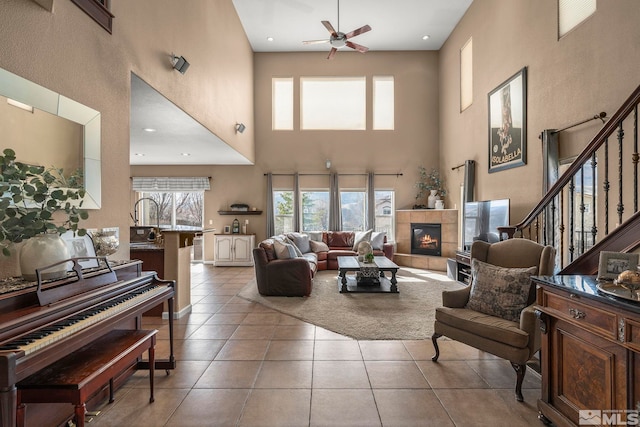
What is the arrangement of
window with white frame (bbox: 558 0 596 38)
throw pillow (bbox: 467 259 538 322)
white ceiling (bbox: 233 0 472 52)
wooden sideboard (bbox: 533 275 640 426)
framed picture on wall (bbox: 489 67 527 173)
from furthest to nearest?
Answer: white ceiling (bbox: 233 0 472 52)
framed picture on wall (bbox: 489 67 527 173)
window with white frame (bbox: 558 0 596 38)
throw pillow (bbox: 467 259 538 322)
wooden sideboard (bbox: 533 275 640 426)

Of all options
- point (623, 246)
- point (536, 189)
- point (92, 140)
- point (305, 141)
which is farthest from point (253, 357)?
point (305, 141)

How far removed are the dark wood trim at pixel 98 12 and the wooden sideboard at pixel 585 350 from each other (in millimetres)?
3547

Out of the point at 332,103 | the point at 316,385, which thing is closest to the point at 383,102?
the point at 332,103

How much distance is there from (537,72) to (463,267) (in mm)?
3350

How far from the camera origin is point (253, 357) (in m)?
3.06

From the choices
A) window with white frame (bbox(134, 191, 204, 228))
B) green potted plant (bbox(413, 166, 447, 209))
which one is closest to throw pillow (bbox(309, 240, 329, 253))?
green potted plant (bbox(413, 166, 447, 209))

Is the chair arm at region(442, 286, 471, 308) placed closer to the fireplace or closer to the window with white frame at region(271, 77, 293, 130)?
the fireplace

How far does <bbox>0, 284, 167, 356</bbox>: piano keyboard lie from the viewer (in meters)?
1.35

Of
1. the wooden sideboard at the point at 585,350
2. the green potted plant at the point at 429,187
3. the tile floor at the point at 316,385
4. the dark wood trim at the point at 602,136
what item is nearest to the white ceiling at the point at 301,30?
the green potted plant at the point at 429,187

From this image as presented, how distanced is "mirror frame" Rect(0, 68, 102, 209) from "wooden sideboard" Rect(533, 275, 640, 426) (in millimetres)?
3085

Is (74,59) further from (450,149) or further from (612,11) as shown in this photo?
(450,149)

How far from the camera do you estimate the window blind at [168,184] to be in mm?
8758

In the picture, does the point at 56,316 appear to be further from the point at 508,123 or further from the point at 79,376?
the point at 508,123

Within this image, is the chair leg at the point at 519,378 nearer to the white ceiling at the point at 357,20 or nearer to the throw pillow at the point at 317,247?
the throw pillow at the point at 317,247
